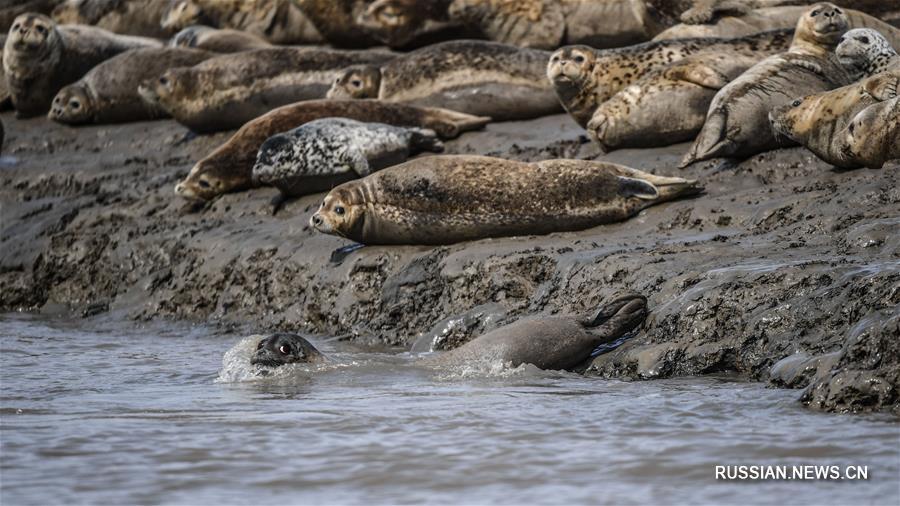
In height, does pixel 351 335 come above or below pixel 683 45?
below

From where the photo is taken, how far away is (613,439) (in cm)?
420

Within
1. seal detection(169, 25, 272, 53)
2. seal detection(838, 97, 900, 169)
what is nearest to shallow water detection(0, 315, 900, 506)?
seal detection(838, 97, 900, 169)

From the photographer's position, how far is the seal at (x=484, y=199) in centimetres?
766

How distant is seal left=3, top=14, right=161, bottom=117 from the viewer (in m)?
14.3

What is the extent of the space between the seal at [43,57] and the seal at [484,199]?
728cm

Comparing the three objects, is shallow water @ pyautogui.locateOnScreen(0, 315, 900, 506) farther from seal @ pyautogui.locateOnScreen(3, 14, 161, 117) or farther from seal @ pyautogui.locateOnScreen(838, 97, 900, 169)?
seal @ pyautogui.locateOnScreen(3, 14, 161, 117)

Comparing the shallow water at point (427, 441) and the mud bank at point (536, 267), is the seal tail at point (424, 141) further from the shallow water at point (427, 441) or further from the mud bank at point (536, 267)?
the shallow water at point (427, 441)

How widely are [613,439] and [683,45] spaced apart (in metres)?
5.59

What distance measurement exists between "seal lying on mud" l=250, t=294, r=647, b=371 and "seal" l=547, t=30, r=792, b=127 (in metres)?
3.60

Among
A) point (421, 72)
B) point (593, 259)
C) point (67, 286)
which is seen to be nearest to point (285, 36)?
point (421, 72)

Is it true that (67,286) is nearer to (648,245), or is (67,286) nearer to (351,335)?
(351,335)

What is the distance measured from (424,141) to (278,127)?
1174 mm

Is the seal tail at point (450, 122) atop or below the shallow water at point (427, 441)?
atop
